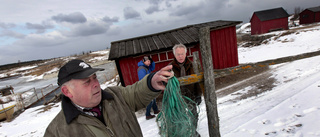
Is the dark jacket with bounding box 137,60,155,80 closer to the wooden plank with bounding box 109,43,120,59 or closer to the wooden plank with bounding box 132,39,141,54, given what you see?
the wooden plank with bounding box 132,39,141,54

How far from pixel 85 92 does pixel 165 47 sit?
603 centimetres

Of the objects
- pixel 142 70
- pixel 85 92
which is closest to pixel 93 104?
pixel 85 92

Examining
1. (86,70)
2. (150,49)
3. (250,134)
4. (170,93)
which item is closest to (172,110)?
(170,93)

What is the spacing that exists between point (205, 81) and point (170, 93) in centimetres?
64

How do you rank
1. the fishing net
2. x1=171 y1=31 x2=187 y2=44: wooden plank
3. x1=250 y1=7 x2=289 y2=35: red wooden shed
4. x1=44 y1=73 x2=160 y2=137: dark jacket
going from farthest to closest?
x1=250 y1=7 x2=289 y2=35: red wooden shed < x1=171 y1=31 x2=187 y2=44: wooden plank < the fishing net < x1=44 y1=73 x2=160 y2=137: dark jacket

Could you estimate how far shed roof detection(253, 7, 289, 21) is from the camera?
26011mm

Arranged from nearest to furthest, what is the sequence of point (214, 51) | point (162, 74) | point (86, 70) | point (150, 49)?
1. point (86, 70)
2. point (162, 74)
3. point (150, 49)
4. point (214, 51)

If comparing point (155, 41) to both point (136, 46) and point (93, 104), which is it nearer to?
point (136, 46)

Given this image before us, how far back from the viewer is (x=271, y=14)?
27.1 m

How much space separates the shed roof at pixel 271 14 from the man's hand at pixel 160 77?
33.1 m

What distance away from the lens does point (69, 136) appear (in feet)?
4.30

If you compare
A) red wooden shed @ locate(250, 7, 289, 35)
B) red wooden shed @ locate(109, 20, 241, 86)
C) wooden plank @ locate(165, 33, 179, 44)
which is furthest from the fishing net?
red wooden shed @ locate(250, 7, 289, 35)

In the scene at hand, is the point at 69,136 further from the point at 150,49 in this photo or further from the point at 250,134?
the point at 150,49

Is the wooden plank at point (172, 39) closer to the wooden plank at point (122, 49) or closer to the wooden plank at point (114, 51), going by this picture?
the wooden plank at point (122, 49)
